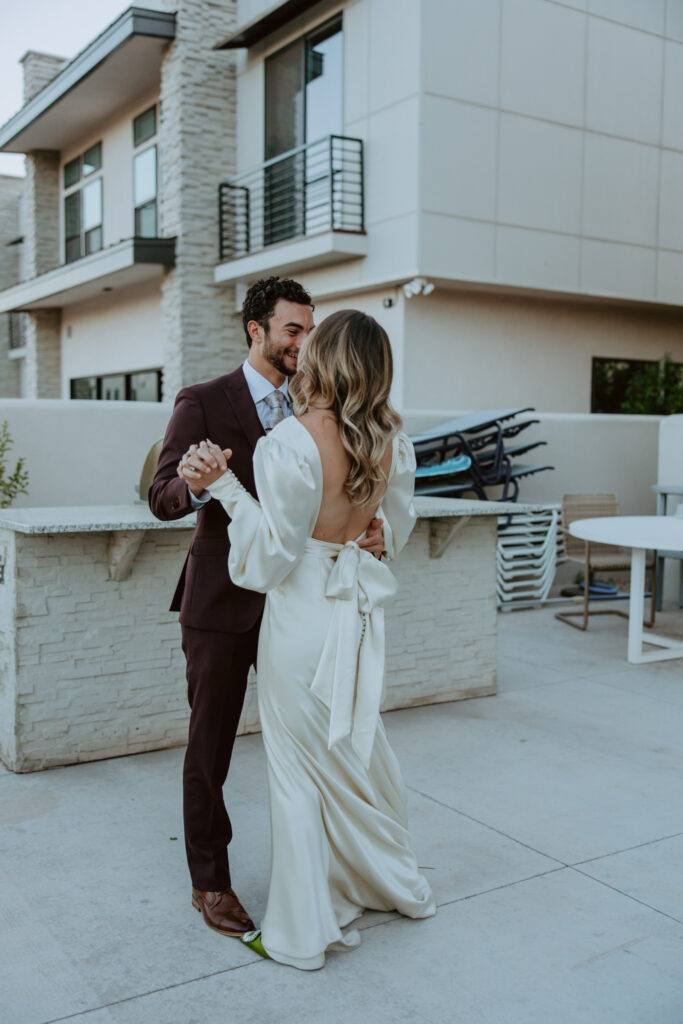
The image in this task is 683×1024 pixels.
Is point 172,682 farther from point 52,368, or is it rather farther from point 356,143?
point 52,368

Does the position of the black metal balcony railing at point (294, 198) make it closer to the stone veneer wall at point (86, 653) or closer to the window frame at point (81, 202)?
the window frame at point (81, 202)

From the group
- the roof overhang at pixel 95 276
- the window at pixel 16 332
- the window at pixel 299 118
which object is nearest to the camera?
the window at pixel 299 118

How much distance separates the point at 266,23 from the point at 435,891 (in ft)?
42.1

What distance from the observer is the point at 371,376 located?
2.73 m

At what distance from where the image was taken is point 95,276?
1612 centimetres

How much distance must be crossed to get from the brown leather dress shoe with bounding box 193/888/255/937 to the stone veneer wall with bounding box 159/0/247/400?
11923 millimetres

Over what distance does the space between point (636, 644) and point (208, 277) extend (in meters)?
9.82

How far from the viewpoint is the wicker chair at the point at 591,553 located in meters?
8.04

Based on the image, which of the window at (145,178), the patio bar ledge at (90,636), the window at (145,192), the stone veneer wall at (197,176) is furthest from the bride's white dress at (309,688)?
the window at (145,192)

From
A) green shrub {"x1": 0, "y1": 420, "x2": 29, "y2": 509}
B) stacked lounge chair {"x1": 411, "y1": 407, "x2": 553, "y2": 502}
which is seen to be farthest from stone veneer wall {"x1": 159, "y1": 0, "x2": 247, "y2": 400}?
green shrub {"x1": 0, "y1": 420, "x2": 29, "y2": 509}

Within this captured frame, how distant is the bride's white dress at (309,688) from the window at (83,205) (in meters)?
16.9

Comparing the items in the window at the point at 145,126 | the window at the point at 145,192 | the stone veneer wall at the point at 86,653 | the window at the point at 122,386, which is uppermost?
the window at the point at 145,126

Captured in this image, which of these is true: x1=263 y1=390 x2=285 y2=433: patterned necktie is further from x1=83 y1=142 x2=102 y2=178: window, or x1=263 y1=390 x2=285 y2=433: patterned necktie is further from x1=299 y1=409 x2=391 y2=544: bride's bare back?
x1=83 y1=142 x2=102 y2=178: window

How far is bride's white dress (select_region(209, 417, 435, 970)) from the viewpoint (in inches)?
108
